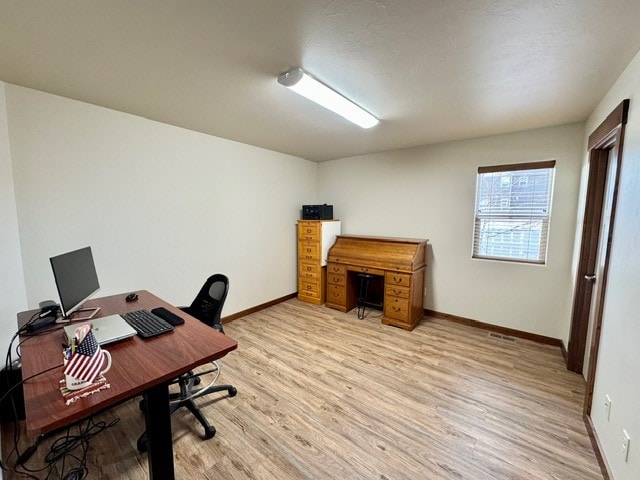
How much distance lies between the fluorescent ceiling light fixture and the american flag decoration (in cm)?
183

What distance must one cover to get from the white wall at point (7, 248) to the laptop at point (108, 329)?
2.92 ft

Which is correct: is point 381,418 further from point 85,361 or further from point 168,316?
point 85,361

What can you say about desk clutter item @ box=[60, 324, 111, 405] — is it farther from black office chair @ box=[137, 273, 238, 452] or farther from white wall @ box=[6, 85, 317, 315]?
white wall @ box=[6, 85, 317, 315]

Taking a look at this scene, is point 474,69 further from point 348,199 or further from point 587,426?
point 348,199

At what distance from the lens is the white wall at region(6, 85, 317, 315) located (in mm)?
2064

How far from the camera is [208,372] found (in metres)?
2.35

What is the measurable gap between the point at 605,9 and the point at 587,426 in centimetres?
248

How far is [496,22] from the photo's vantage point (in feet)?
4.16

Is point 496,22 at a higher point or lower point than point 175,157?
higher

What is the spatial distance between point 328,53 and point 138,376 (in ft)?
6.23

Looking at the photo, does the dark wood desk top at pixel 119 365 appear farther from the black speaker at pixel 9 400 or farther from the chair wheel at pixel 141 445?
the chair wheel at pixel 141 445

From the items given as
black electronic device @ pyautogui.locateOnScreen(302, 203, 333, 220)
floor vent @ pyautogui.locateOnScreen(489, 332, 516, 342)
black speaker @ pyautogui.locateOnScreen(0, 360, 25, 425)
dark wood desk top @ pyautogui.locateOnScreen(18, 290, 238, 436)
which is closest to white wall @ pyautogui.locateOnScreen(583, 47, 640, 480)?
floor vent @ pyautogui.locateOnScreen(489, 332, 516, 342)

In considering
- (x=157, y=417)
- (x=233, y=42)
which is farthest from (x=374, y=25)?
(x=157, y=417)

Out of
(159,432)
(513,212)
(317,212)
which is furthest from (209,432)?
(513,212)
